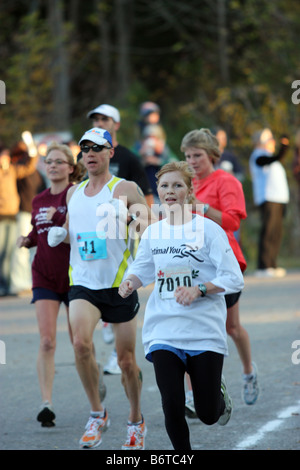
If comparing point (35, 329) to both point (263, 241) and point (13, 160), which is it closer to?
point (13, 160)

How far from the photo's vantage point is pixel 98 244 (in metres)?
7.10

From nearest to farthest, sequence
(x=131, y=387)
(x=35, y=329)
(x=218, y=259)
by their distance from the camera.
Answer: (x=218, y=259)
(x=131, y=387)
(x=35, y=329)

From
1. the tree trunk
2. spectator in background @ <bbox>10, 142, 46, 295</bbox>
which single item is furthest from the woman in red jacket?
the tree trunk

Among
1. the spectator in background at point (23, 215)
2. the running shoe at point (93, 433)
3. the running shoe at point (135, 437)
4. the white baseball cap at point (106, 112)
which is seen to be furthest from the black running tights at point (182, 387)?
the spectator in background at point (23, 215)

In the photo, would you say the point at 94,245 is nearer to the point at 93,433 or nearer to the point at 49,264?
the point at 49,264

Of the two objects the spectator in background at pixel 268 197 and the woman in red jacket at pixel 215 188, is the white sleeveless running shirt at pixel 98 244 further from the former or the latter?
the spectator in background at pixel 268 197

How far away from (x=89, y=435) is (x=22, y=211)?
9.64m

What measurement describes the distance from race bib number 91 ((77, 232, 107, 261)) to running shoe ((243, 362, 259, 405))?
157cm

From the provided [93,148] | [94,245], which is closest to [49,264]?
[94,245]

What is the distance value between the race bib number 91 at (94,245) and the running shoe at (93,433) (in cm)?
105

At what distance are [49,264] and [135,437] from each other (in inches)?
69.1

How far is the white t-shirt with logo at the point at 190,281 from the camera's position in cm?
583
